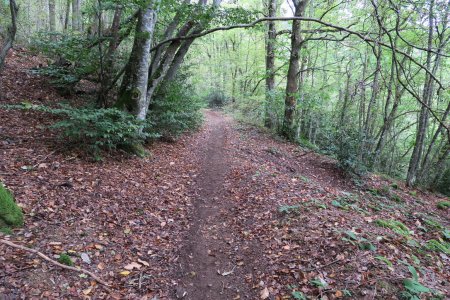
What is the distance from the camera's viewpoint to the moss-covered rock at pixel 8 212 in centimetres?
375

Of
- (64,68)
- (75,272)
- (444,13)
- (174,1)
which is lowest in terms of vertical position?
(75,272)

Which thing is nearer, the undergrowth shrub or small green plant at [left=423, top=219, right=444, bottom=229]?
the undergrowth shrub

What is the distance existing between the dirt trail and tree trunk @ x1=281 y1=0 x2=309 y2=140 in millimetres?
6788

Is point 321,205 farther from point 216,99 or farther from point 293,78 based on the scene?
point 216,99

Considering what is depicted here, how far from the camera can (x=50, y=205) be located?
14.8ft

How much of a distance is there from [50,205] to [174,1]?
569 centimetres

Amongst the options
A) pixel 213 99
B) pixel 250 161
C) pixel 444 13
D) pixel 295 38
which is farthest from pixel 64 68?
pixel 213 99

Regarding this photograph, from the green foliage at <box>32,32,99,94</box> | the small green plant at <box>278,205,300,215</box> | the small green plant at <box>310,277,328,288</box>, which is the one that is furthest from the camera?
the green foliage at <box>32,32,99,94</box>

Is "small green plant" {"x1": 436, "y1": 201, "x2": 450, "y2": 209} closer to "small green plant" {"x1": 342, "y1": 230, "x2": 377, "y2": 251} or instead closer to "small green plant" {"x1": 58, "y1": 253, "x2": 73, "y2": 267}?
"small green plant" {"x1": 342, "y1": 230, "x2": 377, "y2": 251}

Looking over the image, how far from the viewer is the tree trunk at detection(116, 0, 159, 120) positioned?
24.9 ft

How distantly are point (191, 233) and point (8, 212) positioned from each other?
2902 millimetres

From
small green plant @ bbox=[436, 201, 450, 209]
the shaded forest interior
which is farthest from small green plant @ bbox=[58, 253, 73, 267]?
small green plant @ bbox=[436, 201, 450, 209]

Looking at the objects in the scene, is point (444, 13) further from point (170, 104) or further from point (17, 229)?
point (17, 229)

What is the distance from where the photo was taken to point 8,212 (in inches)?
151
